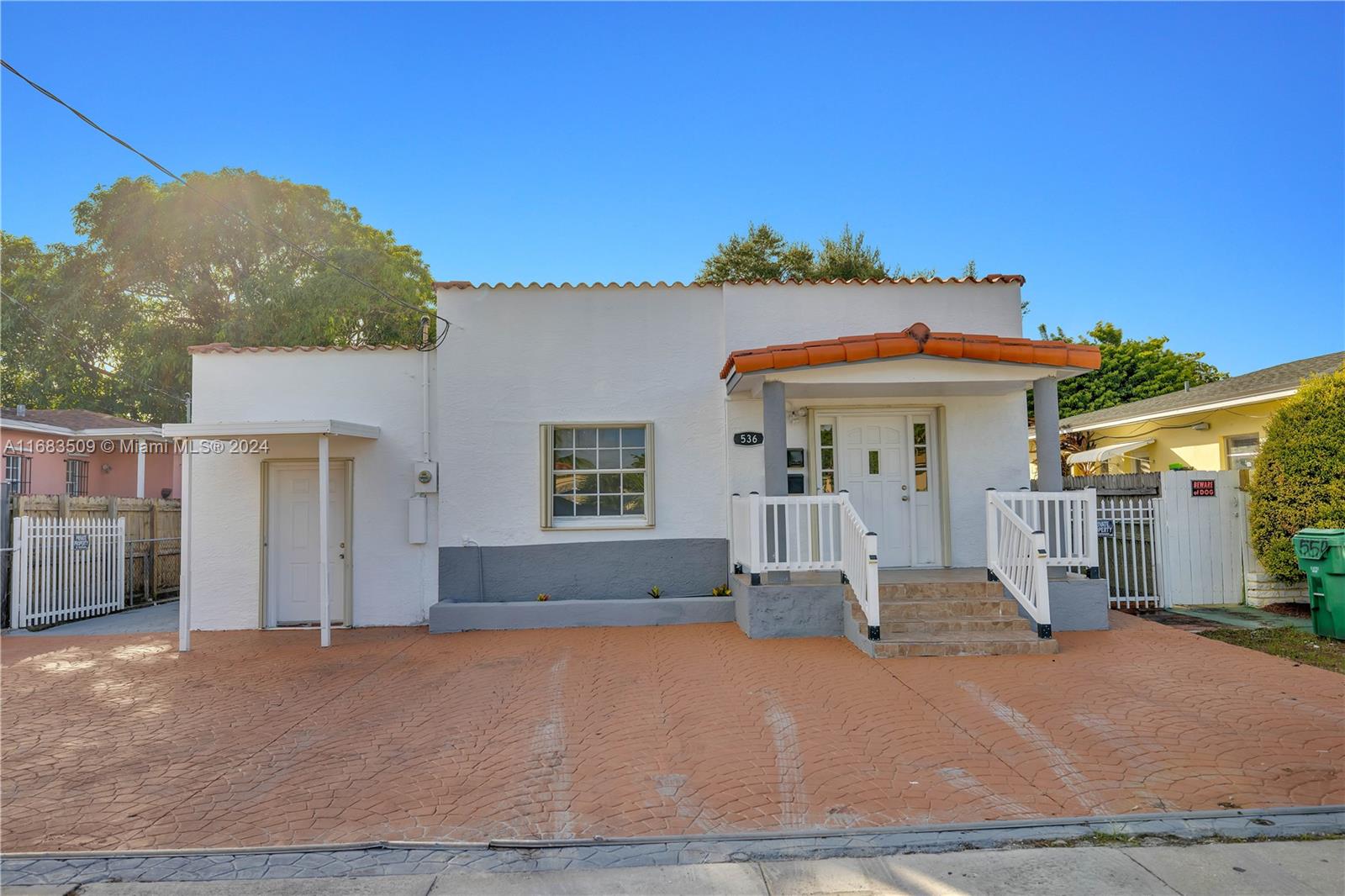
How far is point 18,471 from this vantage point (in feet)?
59.7

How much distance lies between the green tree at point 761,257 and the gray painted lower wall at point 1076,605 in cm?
1403

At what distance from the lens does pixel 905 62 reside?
9.59 m

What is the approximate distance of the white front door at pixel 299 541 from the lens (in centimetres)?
991

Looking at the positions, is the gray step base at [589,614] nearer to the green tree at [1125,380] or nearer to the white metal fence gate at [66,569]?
the white metal fence gate at [66,569]

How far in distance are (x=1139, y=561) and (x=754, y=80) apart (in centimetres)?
820

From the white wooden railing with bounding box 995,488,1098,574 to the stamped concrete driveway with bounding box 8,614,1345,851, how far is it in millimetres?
862

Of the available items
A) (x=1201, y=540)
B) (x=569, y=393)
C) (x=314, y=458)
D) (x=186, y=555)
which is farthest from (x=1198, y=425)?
(x=186, y=555)

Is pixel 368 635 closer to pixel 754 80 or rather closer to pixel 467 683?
pixel 467 683

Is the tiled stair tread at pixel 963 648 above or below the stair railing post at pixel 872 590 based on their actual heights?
below

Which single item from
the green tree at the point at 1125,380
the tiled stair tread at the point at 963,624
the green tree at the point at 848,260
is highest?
the green tree at the point at 848,260

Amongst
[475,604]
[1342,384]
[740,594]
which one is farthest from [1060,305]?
[475,604]

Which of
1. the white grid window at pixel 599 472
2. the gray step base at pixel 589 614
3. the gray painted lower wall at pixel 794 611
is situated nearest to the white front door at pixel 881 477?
the gray painted lower wall at pixel 794 611

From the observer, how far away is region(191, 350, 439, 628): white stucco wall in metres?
9.84

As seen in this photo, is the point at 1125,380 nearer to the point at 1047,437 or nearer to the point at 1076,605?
the point at 1047,437
